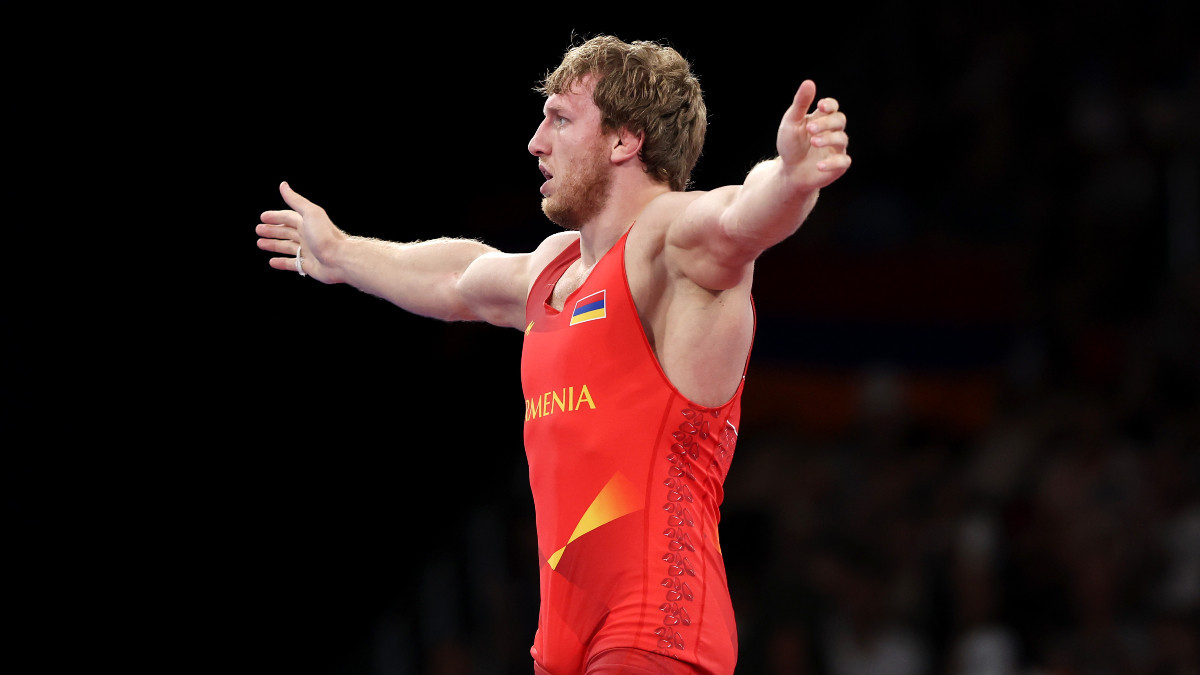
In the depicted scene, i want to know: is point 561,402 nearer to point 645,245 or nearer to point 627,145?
point 645,245

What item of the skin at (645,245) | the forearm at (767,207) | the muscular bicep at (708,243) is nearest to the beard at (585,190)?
the skin at (645,245)

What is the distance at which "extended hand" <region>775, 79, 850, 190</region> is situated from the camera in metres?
2.65

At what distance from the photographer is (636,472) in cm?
314

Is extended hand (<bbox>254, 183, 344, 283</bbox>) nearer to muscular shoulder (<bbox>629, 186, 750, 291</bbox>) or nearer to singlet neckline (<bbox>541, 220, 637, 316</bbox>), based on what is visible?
singlet neckline (<bbox>541, 220, 637, 316</bbox>)

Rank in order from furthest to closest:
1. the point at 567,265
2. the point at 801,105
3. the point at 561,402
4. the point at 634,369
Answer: the point at 567,265 → the point at 561,402 → the point at 634,369 → the point at 801,105

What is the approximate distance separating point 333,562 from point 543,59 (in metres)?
2.97

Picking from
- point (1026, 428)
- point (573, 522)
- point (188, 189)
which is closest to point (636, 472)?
point (573, 522)

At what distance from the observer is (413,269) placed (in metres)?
4.03

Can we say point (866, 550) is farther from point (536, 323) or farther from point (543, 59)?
point (536, 323)

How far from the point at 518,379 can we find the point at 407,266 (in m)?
3.52

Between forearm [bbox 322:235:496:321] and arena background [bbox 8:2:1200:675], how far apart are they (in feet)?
8.53

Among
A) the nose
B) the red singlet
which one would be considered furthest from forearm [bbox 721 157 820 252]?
the nose

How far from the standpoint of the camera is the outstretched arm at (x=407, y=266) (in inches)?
153

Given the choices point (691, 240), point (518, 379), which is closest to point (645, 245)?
point (691, 240)
